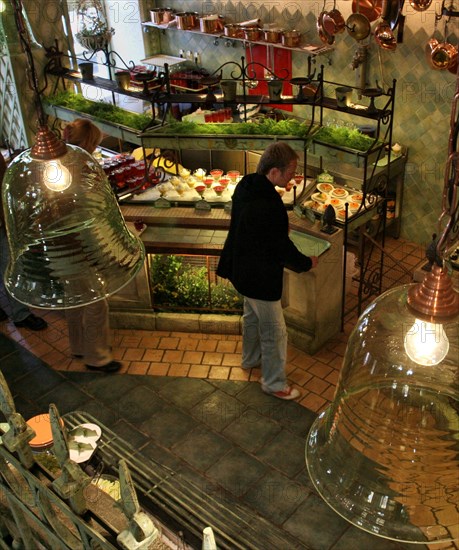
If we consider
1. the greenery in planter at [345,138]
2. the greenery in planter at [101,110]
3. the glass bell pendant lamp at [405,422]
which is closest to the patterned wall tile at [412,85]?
the greenery in planter at [345,138]

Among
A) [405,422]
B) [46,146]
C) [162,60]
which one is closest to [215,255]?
[46,146]

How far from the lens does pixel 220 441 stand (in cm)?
552

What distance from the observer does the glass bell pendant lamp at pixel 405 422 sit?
5.15ft

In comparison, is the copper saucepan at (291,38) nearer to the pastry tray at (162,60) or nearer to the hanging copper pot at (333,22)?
the hanging copper pot at (333,22)

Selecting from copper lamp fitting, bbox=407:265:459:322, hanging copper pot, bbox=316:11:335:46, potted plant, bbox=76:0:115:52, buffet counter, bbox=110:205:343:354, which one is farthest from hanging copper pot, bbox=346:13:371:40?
copper lamp fitting, bbox=407:265:459:322

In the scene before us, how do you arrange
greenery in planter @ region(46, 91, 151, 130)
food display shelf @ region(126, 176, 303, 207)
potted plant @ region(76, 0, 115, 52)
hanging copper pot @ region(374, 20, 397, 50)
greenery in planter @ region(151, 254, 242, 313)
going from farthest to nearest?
potted plant @ region(76, 0, 115, 52) < hanging copper pot @ region(374, 20, 397, 50) < greenery in planter @ region(46, 91, 151, 130) < food display shelf @ region(126, 176, 303, 207) < greenery in planter @ region(151, 254, 242, 313)

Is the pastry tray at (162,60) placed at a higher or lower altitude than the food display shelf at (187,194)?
higher

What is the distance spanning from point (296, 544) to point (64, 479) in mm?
3169

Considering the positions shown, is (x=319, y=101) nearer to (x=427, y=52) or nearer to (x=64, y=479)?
(x=427, y=52)

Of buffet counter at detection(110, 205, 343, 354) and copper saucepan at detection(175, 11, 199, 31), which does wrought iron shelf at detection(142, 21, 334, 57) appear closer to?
copper saucepan at detection(175, 11, 199, 31)

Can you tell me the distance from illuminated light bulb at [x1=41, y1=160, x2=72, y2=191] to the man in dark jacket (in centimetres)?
270

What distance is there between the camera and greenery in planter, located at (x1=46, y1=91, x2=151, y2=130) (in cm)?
713

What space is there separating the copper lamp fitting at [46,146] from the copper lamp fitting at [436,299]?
1.41 m

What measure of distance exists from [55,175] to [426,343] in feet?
4.84
